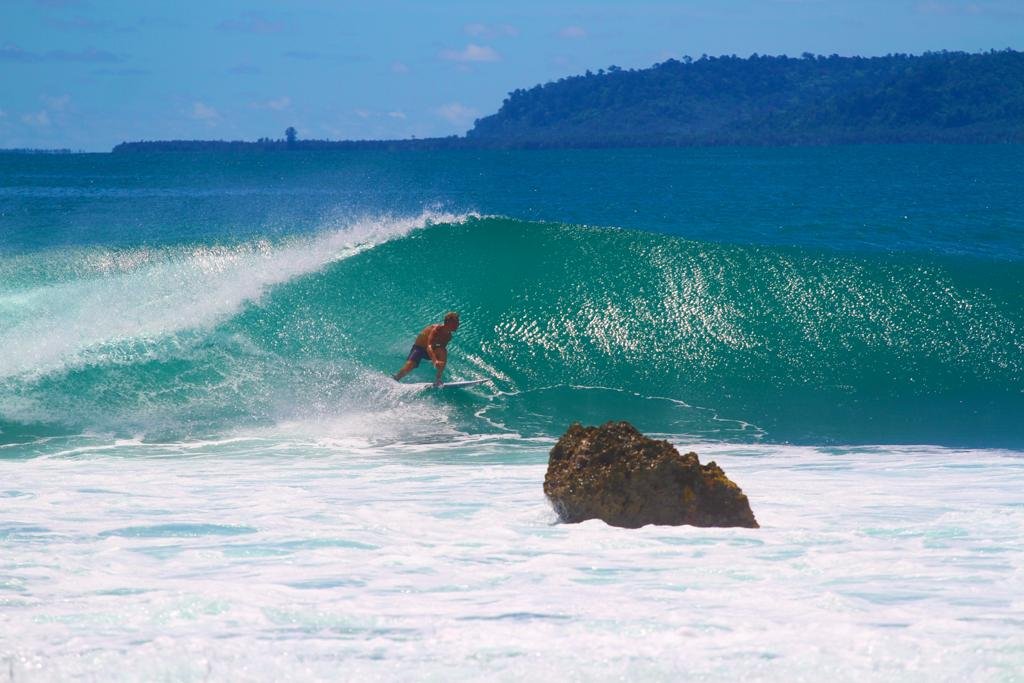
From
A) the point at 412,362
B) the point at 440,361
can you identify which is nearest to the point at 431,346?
the point at 440,361

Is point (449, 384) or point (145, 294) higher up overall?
point (145, 294)

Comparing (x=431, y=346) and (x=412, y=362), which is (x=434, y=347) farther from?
(x=412, y=362)

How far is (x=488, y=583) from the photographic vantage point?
6.41 metres

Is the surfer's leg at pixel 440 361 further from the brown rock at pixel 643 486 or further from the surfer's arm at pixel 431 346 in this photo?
the brown rock at pixel 643 486

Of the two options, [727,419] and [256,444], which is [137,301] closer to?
[256,444]

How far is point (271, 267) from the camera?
17359 millimetres

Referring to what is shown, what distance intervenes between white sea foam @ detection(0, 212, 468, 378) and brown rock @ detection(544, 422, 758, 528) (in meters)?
8.24

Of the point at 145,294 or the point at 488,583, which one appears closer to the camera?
the point at 488,583

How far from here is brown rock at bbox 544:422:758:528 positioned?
7199 mm

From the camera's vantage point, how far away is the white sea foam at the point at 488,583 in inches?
211

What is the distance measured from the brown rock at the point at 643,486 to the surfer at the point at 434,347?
581 cm

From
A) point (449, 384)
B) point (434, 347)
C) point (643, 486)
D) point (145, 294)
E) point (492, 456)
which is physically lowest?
point (492, 456)

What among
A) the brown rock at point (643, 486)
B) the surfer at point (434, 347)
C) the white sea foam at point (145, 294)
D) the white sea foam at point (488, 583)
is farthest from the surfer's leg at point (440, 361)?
the brown rock at point (643, 486)

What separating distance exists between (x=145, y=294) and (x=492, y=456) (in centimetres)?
739
